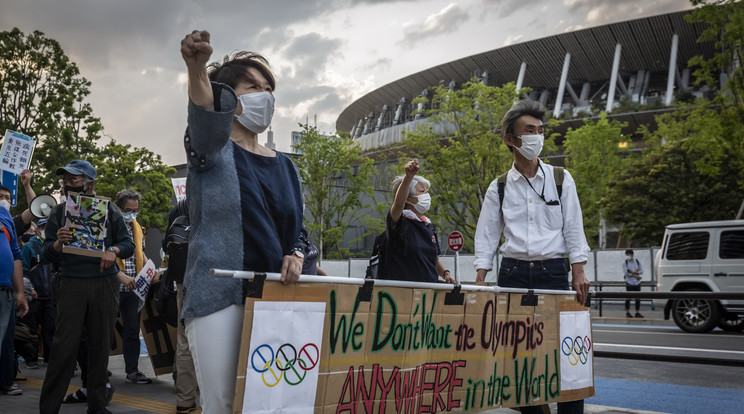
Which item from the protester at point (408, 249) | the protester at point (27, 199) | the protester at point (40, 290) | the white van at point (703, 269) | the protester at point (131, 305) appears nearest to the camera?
the protester at point (408, 249)

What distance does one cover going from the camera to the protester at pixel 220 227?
7.43ft

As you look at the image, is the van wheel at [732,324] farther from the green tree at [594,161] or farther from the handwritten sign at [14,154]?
the green tree at [594,161]

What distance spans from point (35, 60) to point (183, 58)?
34324mm

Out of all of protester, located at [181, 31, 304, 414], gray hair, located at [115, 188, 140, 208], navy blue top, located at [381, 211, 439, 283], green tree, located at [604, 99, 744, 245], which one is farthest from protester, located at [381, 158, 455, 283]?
green tree, located at [604, 99, 744, 245]

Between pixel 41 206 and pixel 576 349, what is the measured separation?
5107 millimetres

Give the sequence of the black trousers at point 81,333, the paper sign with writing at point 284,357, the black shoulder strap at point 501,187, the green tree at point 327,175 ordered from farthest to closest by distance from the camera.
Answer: the green tree at point 327,175
the black trousers at point 81,333
the black shoulder strap at point 501,187
the paper sign with writing at point 284,357

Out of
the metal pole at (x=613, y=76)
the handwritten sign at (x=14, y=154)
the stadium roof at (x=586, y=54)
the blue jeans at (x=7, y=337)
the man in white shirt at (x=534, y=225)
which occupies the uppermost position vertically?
the stadium roof at (x=586, y=54)

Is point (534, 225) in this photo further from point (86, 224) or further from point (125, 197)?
point (125, 197)

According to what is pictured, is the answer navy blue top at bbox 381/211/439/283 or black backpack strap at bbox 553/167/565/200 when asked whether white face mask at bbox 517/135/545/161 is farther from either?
navy blue top at bbox 381/211/439/283

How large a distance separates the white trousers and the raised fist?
857 mm

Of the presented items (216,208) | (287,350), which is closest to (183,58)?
(216,208)

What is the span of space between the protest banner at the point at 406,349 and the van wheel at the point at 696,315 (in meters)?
10.3

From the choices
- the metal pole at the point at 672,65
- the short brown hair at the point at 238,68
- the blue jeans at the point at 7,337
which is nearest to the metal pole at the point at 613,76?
the metal pole at the point at 672,65

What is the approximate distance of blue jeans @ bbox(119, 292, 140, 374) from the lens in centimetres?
709
